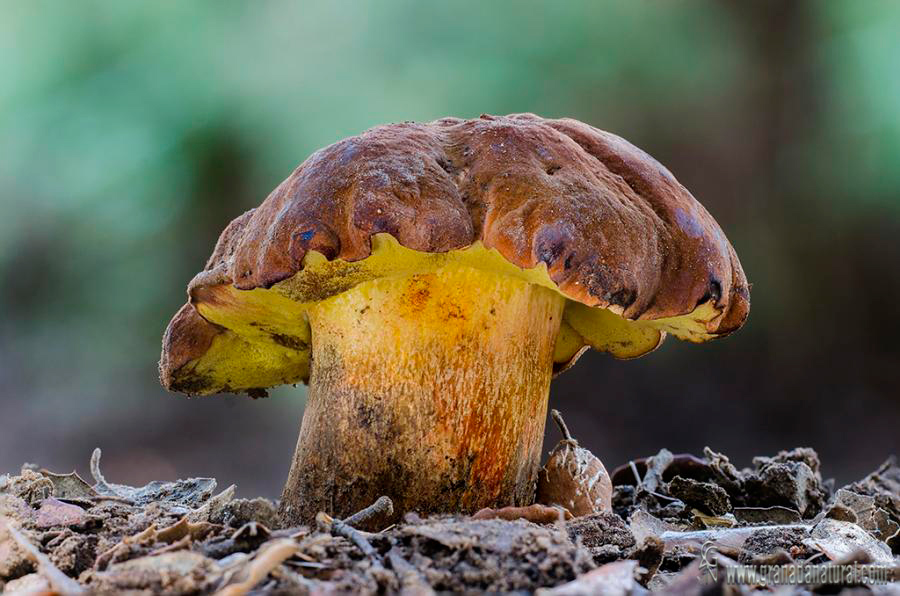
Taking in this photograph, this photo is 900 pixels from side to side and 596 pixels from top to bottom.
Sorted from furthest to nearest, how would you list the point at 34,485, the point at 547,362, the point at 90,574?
the point at 547,362 → the point at 34,485 → the point at 90,574

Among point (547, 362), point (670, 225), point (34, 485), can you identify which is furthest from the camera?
point (547, 362)

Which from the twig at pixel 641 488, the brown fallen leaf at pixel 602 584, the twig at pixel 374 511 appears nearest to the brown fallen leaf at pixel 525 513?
the twig at pixel 374 511

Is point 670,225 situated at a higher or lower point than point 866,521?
higher

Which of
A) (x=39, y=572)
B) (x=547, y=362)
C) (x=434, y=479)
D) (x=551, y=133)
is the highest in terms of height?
(x=551, y=133)

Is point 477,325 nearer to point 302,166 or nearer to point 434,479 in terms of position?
point 434,479

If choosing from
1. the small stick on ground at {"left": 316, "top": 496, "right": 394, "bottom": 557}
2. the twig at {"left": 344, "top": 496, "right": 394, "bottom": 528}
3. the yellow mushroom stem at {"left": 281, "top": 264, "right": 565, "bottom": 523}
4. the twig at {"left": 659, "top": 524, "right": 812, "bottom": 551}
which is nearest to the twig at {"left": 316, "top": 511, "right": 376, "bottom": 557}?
the small stick on ground at {"left": 316, "top": 496, "right": 394, "bottom": 557}

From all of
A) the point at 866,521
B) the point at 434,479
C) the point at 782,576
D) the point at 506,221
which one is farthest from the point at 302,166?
the point at 866,521

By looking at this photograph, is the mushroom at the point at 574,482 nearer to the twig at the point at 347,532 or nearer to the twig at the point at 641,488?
the twig at the point at 641,488

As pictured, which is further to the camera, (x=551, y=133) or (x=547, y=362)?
(x=547, y=362)
